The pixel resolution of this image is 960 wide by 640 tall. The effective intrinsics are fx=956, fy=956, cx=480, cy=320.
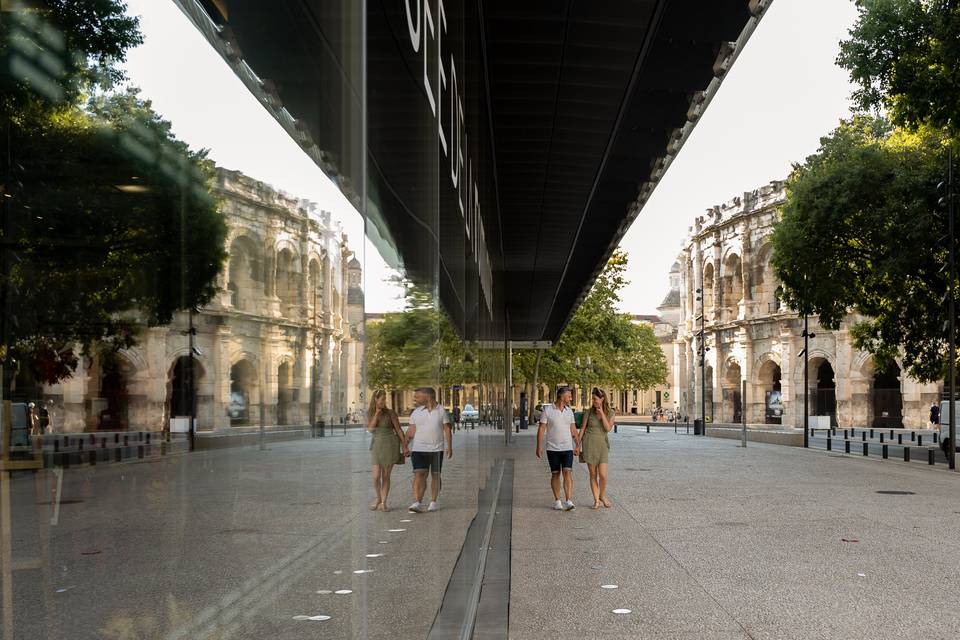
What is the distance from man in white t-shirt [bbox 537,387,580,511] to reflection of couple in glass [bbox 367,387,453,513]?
8671 mm

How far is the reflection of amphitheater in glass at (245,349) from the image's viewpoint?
89 centimetres

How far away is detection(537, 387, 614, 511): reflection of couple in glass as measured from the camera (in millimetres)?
13625

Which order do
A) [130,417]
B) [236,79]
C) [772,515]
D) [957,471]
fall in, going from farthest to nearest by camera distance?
[957,471] < [772,515] < [236,79] < [130,417]

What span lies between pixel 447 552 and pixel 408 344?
1.61 meters

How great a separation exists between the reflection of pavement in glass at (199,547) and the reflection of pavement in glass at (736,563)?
16.5ft

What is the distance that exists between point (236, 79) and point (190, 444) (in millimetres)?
430

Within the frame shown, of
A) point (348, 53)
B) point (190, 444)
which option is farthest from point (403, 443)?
point (190, 444)

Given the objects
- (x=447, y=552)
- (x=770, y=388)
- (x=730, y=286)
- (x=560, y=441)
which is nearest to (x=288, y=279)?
(x=447, y=552)

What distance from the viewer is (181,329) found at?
36.8 inches

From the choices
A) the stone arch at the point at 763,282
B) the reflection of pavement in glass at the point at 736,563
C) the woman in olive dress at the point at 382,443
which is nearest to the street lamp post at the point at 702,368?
the stone arch at the point at 763,282

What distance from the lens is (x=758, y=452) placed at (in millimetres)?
31547

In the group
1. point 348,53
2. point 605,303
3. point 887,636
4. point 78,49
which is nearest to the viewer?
point 78,49

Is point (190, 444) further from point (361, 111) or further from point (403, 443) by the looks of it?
point (403, 443)

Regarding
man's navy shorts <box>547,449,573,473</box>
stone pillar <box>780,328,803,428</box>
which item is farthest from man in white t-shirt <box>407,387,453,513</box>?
stone pillar <box>780,328,803,428</box>
